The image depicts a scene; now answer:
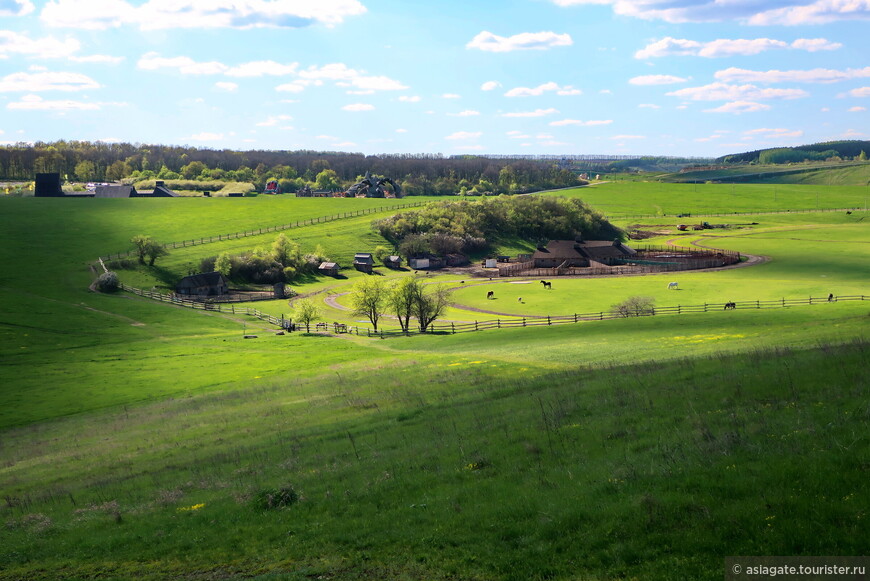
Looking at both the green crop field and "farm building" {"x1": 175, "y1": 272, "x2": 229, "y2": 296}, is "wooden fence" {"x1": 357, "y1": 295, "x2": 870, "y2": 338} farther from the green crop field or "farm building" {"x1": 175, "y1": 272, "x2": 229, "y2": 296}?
"farm building" {"x1": 175, "y1": 272, "x2": 229, "y2": 296}

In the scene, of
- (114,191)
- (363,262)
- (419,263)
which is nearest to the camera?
(363,262)

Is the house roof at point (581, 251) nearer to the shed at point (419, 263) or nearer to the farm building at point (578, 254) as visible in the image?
the farm building at point (578, 254)

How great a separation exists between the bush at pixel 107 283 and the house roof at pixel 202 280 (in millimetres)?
9725

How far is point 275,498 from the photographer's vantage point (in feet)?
60.0

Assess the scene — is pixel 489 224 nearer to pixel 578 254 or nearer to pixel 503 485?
pixel 578 254

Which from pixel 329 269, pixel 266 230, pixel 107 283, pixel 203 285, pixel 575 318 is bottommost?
pixel 329 269

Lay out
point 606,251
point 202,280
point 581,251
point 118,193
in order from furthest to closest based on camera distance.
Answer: point 118,193 → point 606,251 → point 581,251 → point 202,280

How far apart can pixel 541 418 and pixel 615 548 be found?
1038 cm

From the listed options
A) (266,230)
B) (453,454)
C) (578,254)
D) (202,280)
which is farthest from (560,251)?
(453,454)

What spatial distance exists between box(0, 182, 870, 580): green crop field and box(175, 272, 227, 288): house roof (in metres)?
38.8

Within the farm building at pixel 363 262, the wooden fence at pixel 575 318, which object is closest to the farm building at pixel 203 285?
the farm building at pixel 363 262

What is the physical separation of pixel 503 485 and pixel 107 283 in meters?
86.3

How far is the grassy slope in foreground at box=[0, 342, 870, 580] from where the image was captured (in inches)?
478

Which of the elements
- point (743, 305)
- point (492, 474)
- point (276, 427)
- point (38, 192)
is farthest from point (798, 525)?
point (38, 192)
